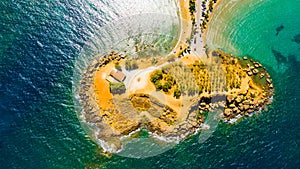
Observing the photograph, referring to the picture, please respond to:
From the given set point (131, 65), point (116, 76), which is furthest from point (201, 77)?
point (116, 76)

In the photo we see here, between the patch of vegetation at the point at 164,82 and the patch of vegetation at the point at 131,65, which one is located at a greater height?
the patch of vegetation at the point at 131,65

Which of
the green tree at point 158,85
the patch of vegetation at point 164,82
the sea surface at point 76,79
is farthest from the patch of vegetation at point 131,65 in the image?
the sea surface at point 76,79

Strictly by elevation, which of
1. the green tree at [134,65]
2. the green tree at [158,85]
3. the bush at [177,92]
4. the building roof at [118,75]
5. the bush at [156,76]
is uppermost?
the green tree at [134,65]

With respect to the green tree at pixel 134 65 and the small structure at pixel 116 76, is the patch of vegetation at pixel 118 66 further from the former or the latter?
the green tree at pixel 134 65

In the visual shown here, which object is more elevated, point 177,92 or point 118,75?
point 118,75

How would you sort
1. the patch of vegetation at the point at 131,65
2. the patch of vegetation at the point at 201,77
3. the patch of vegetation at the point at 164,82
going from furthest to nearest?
the patch of vegetation at the point at 201,77 → the patch of vegetation at the point at 131,65 → the patch of vegetation at the point at 164,82

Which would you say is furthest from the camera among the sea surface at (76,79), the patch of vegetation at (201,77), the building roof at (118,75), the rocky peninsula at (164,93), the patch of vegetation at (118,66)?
the patch of vegetation at (201,77)

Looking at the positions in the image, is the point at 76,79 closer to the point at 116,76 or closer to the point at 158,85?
the point at 116,76
